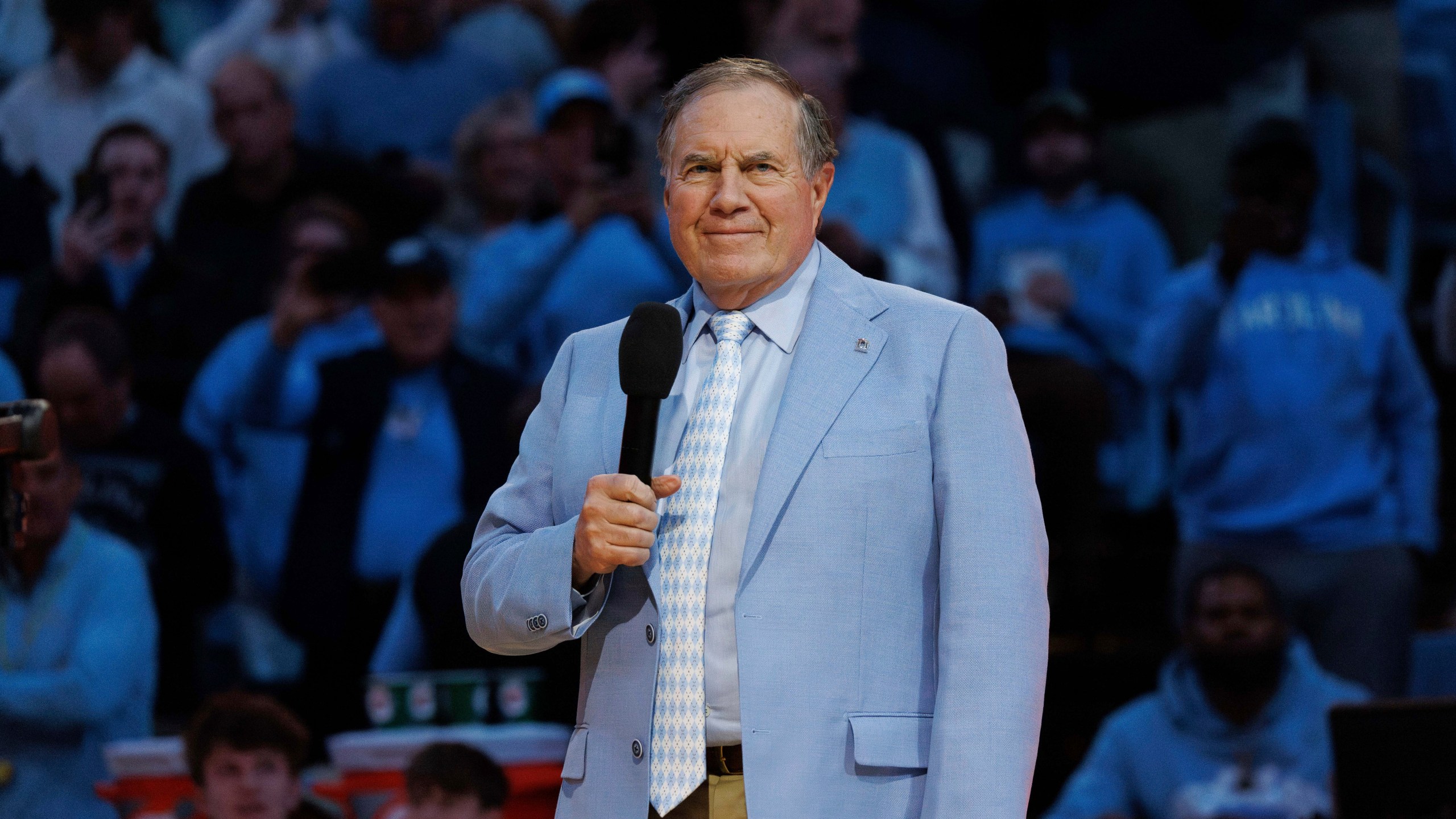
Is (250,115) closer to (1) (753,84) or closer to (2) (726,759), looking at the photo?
(1) (753,84)

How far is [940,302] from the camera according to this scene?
73.3 inches

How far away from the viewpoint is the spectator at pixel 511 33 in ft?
20.4

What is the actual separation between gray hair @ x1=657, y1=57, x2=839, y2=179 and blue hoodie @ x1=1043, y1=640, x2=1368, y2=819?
11.3ft

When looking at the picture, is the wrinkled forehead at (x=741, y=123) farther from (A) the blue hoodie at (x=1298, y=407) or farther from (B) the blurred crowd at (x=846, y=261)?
(A) the blue hoodie at (x=1298, y=407)

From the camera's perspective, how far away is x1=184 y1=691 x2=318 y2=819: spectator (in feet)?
13.4

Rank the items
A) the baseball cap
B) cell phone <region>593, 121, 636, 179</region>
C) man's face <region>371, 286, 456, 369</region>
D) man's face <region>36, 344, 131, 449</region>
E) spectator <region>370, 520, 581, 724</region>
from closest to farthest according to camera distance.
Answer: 1. spectator <region>370, 520, 581, 724</region>
2. man's face <region>36, 344, 131, 449</region>
3. man's face <region>371, 286, 456, 369</region>
4. cell phone <region>593, 121, 636, 179</region>
5. the baseball cap

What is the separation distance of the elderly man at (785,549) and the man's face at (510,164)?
4.23 meters

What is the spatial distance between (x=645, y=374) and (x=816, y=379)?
0.69 feet

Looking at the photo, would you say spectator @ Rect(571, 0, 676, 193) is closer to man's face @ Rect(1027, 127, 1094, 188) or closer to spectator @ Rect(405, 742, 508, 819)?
man's face @ Rect(1027, 127, 1094, 188)

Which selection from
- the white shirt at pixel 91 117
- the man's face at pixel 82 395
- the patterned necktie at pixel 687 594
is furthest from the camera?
the white shirt at pixel 91 117

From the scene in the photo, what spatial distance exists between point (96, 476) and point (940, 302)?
4.13m

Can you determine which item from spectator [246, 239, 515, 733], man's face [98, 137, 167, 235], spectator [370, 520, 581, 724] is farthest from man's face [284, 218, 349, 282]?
spectator [370, 520, 581, 724]

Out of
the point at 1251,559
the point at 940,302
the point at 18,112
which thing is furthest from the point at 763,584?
the point at 18,112

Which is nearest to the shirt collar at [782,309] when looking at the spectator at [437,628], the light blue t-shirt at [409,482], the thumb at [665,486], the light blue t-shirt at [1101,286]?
the thumb at [665,486]
